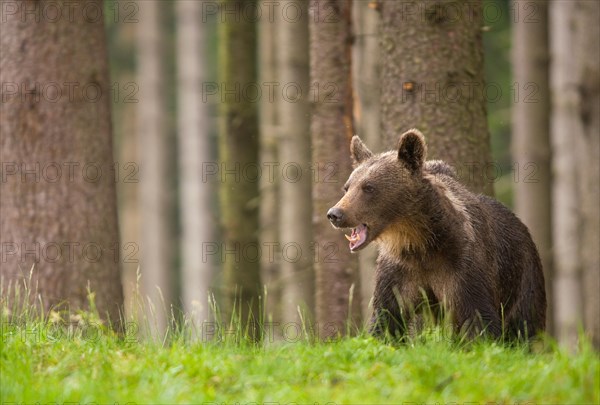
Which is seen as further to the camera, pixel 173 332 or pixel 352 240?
pixel 352 240

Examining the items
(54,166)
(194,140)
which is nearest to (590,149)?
(54,166)

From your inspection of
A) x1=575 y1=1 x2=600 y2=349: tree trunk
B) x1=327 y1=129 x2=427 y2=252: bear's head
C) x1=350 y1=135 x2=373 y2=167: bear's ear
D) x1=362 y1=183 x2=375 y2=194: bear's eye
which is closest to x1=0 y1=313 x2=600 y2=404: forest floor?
x1=327 y1=129 x2=427 y2=252: bear's head

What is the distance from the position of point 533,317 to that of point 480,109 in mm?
1955

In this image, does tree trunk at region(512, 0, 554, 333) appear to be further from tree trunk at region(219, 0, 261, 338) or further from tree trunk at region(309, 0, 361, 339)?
tree trunk at region(309, 0, 361, 339)

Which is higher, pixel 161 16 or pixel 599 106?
pixel 161 16

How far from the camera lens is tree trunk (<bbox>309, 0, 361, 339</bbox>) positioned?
1067 cm

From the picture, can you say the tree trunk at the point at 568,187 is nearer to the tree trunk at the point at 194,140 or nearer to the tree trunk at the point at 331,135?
the tree trunk at the point at 331,135

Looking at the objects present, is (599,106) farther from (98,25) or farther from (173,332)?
(173,332)

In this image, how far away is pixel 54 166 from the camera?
907 cm

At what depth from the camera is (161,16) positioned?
2764 cm

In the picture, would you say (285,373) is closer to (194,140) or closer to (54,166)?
(54,166)

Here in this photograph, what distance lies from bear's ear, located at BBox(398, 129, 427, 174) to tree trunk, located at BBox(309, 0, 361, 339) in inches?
117

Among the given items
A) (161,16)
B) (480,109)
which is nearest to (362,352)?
(480,109)

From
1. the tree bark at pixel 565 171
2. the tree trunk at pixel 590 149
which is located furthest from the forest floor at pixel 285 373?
the tree bark at pixel 565 171
